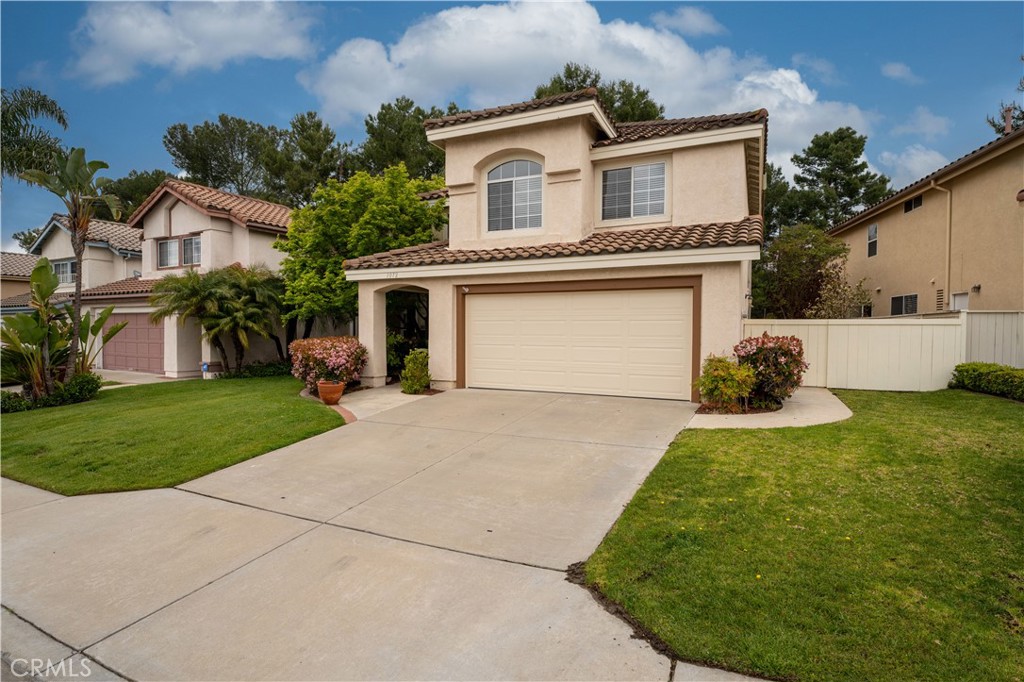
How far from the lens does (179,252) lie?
20.8 metres

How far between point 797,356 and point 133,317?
22.9 metres

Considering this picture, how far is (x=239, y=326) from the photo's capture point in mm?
17125

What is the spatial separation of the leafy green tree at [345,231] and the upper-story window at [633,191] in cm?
Answer: 602

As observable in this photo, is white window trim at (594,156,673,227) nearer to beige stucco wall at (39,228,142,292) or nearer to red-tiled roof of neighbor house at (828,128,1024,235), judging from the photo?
red-tiled roof of neighbor house at (828,128,1024,235)

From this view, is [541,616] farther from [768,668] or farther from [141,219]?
[141,219]

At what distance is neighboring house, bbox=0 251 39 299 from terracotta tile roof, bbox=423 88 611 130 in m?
32.4

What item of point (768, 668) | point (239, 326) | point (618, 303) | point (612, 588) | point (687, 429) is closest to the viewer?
point (768, 668)

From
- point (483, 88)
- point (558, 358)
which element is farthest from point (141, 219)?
point (558, 358)

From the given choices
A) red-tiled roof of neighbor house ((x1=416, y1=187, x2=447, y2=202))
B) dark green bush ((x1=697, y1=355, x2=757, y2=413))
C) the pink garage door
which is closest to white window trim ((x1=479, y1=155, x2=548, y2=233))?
red-tiled roof of neighbor house ((x1=416, y1=187, x2=447, y2=202))

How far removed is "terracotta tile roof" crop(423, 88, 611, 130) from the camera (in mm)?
12344

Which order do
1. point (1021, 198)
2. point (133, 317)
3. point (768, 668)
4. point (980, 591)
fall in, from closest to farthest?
point (768, 668), point (980, 591), point (1021, 198), point (133, 317)

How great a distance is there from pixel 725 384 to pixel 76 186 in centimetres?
1623

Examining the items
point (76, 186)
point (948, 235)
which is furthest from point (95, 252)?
point (948, 235)

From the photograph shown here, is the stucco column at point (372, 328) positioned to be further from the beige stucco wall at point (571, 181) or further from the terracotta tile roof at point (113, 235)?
the terracotta tile roof at point (113, 235)
